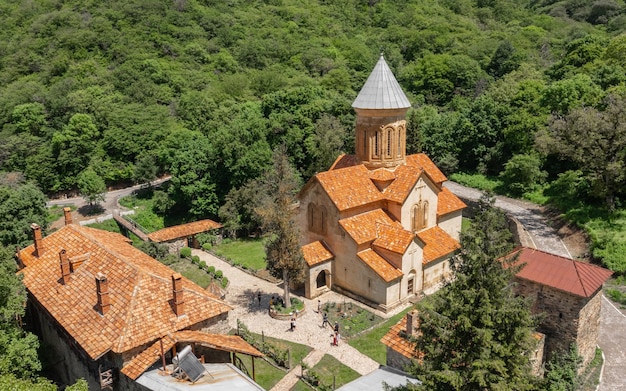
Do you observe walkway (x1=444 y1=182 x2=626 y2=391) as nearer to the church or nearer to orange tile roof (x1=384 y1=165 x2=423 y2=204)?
the church

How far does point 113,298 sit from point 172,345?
3833 mm

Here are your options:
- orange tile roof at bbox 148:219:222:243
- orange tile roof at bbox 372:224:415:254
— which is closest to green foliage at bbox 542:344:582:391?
orange tile roof at bbox 372:224:415:254

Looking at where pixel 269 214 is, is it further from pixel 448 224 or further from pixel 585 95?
pixel 585 95

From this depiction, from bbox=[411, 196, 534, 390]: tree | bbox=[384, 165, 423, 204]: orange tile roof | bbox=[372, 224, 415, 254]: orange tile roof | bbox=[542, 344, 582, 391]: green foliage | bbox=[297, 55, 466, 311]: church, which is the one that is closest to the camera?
bbox=[411, 196, 534, 390]: tree

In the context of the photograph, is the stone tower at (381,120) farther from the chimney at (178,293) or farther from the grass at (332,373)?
the chimney at (178,293)

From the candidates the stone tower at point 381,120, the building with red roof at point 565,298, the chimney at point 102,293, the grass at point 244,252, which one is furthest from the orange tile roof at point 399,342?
the grass at point 244,252

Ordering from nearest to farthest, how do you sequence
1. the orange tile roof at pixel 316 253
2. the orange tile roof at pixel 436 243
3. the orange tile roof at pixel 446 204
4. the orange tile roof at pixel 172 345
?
the orange tile roof at pixel 172 345
the orange tile roof at pixel 316 253
the orange tile roof at pixel 436 243
the orange tile roof at pixel 446 204

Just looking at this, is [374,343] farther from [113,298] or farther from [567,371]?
[113,298]

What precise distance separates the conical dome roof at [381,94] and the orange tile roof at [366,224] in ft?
22.1

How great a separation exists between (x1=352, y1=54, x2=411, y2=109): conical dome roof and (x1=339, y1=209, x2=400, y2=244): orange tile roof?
22.1 ft

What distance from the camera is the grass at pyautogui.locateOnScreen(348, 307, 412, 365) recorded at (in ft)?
80.2

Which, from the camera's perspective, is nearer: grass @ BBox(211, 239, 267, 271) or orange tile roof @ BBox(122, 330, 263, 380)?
orange tile roof @ BBox(122, 330, 263, 380)

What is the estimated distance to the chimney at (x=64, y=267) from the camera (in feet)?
73.0

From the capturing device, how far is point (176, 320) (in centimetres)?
1950
